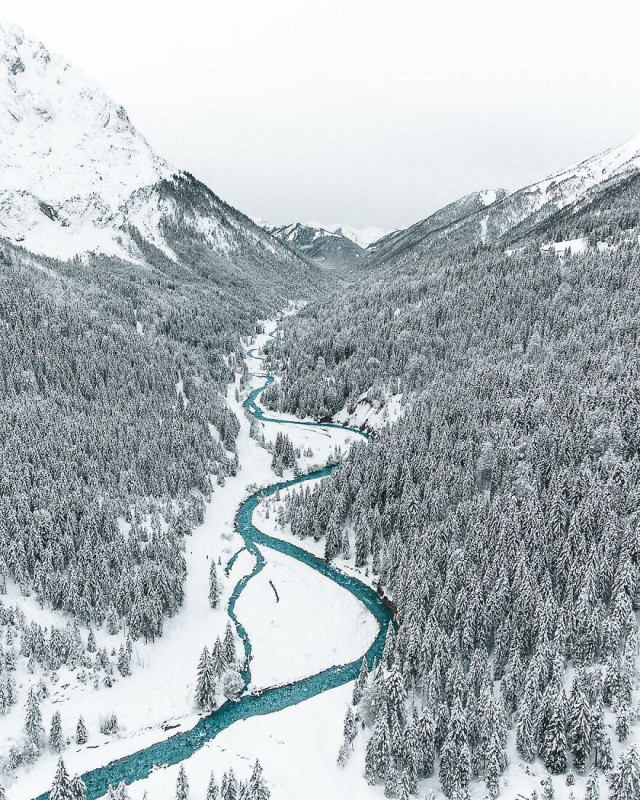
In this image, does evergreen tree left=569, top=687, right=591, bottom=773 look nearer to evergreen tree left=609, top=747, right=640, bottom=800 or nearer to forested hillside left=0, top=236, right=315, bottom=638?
evergreen tree left=609, top=747, right=640, bottom=800

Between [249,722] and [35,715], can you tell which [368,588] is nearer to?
[249,722]

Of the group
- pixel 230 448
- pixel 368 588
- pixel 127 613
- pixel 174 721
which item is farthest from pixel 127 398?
pixel 174 721

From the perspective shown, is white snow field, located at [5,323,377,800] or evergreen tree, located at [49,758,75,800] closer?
evergreen tree, located at [49,758,75,800]

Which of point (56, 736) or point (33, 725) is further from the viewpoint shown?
point (56, 736)

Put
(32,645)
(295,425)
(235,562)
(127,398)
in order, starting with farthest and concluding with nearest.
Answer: (295,425) → (127,398) → (235,562) → (32,645)

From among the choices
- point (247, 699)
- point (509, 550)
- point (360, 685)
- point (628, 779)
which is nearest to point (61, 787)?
point (247, 699)

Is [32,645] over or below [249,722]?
over

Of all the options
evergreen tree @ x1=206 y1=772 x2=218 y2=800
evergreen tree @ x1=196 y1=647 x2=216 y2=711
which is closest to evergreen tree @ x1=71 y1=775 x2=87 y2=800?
evergreen tree @ x1=206 y1=772 x2=218 y2=800

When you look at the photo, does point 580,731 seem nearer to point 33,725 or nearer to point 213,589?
point 213,589

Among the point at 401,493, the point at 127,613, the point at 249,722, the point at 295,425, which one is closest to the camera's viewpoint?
the point at 249,722
